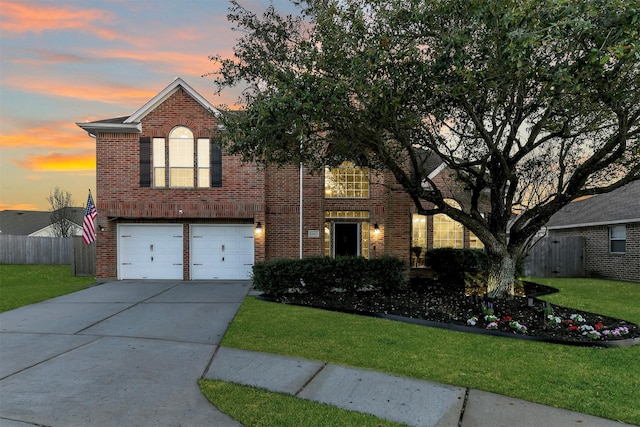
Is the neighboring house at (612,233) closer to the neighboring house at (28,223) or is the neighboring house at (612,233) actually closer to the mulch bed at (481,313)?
the mulch bed at (481,313)

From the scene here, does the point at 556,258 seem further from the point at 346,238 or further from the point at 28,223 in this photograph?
the point at 28,223

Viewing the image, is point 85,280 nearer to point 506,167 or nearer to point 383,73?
point 383,73

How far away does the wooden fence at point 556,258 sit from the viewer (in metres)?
16.7

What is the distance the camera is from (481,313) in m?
7.67

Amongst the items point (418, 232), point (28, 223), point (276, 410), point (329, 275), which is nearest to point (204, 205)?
point (329, 275)

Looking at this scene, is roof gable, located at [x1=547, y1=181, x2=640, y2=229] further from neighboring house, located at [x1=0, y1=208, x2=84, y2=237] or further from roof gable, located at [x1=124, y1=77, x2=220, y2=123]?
neighboring house, located at [x1=0, y1=208, x2=84, y2=237]

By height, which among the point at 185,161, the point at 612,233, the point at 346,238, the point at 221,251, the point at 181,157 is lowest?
the point at 221,251

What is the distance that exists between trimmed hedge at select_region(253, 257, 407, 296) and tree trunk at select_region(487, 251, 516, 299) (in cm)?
259

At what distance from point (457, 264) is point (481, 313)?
564cm

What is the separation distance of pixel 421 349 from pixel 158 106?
38.8 ft

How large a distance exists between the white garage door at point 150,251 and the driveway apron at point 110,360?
12.2ft

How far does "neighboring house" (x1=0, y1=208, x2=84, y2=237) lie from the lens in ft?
133

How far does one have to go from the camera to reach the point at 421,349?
5641mm

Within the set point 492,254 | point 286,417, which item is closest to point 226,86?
point 492,254
